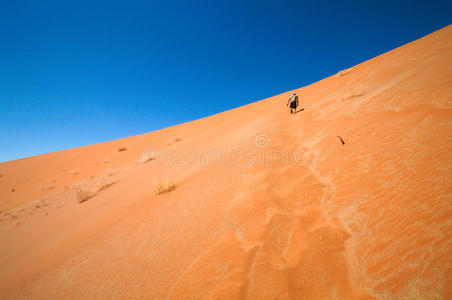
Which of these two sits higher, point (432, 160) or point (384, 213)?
point (432, 160)

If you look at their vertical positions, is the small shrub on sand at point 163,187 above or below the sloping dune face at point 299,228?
above

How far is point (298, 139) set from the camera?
4141 millimetres

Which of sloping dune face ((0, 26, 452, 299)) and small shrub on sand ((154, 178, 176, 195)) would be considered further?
small shrub on sand ((154, 178, 176, 195))

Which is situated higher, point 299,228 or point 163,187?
point 163,187

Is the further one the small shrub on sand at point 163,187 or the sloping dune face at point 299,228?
the small shrub on sand at point 163,187

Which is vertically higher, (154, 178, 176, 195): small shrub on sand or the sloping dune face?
(154, 178, 176, 195): small shrub on sand

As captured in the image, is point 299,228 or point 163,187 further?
point 163,187

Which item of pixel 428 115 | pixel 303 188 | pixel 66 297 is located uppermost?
pixel 428 115

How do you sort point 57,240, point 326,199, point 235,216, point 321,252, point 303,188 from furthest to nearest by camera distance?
point 57,240
point 303,188
point 235,216
point 326,199
point 321,252

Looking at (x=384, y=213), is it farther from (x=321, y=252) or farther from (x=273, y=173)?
(x=273, y=173)

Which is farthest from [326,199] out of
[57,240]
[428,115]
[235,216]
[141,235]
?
[57,240]

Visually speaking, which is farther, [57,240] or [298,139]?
[298,139]

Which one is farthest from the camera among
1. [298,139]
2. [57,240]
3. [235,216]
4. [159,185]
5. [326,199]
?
[298,139]

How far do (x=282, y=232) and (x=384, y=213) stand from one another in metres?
0.99
